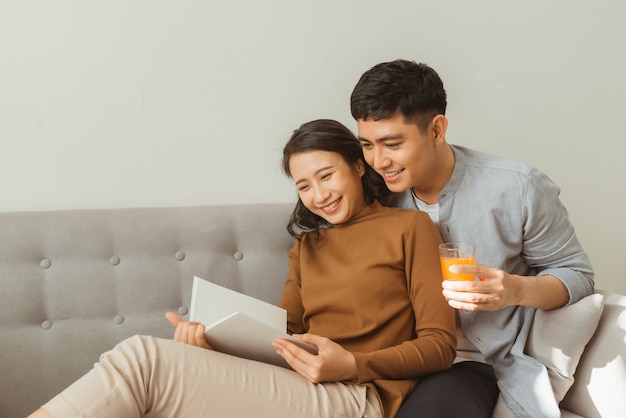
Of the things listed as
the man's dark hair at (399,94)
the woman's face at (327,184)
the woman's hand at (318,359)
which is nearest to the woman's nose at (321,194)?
the woman's face at (327,184)

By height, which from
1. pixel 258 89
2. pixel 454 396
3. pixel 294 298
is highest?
pixel 258 89

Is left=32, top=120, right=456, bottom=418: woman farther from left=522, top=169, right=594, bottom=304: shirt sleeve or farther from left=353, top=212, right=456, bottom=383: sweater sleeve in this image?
left=522, top=169, right=594, bottom=304: shirt sleeve

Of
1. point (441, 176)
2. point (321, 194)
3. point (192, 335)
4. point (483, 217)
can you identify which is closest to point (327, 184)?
point (321, 194)

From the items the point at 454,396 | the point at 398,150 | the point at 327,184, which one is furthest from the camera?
the point at 327,184

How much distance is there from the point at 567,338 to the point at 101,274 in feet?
4.08

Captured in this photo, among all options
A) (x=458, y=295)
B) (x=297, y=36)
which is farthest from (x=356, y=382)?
(x=297, y=36)

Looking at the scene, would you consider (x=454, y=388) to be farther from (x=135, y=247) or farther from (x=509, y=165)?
(x=135, y=247)

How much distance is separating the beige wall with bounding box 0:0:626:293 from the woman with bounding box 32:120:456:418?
15.9 inches

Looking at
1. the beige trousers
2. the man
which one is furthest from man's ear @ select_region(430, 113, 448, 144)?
the beige trousers

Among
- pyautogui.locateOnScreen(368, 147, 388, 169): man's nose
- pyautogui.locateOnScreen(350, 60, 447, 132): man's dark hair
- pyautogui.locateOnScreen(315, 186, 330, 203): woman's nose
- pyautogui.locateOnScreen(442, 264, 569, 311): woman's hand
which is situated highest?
pyautogui.locateOnScreen(350, 60, 447, 132): man's dark hair

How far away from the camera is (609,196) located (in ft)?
8.59

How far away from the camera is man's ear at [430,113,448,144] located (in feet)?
5.78

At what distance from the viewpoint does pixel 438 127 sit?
5.83 ft

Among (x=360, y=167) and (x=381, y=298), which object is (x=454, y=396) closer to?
(x=381, y=298)
